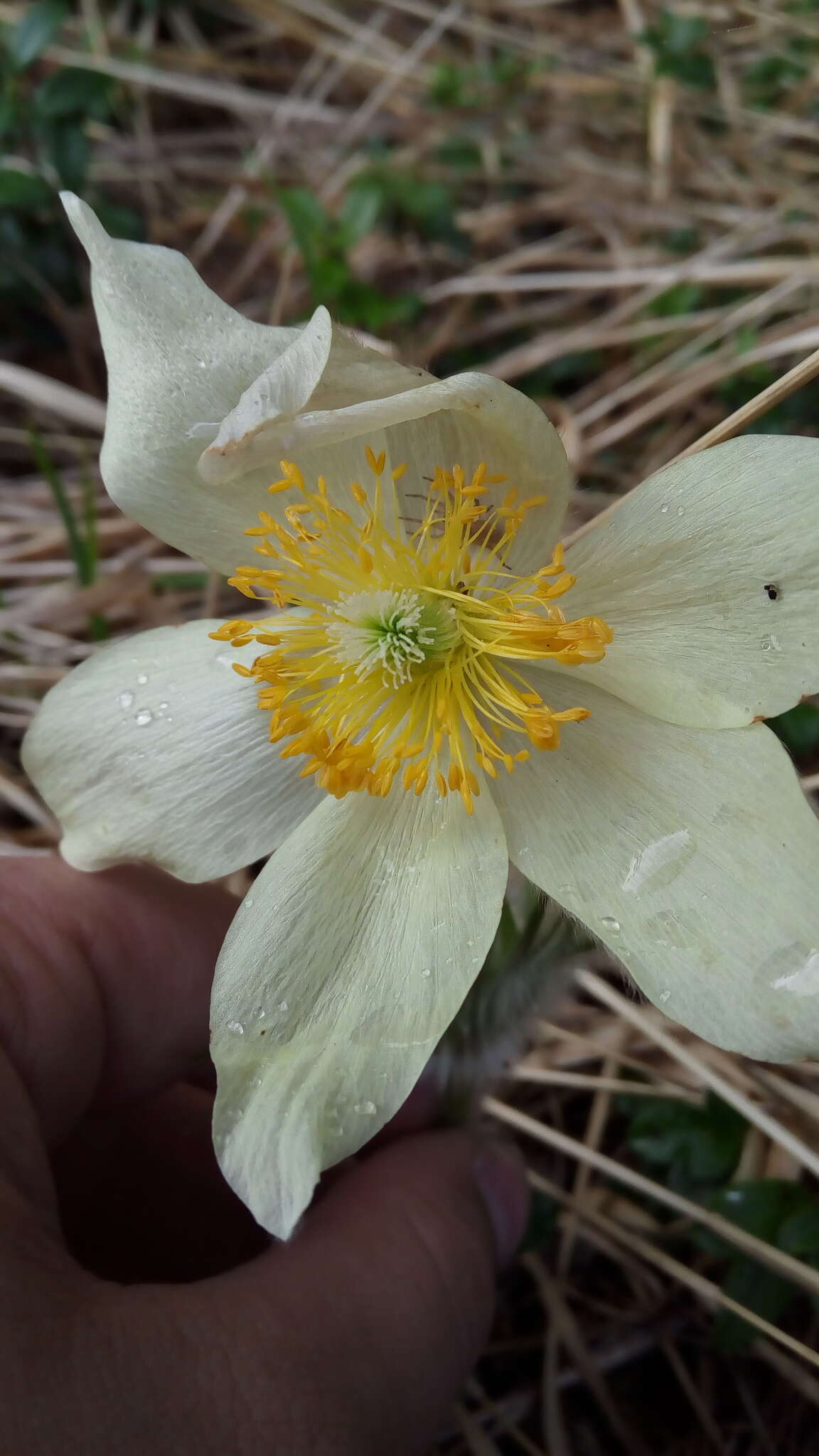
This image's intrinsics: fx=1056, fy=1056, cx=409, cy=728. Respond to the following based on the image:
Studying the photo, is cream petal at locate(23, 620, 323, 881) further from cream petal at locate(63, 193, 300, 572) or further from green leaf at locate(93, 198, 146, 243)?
green leaf at locate(93, 198, 146, 243)

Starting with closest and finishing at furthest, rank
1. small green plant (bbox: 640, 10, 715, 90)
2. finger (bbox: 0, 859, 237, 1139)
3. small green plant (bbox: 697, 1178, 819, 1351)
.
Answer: finger (bbox: 0, 859, 237, 1139) < small green plant (bbox: 697, 1178, 819, 1351) < small green plant (bbox: 640, 10, 715, 90)

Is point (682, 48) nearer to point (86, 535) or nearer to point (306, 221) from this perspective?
point (306, 221)

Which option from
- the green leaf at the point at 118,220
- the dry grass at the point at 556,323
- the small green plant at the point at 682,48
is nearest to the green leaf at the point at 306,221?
the dry grass at the point at 556,323

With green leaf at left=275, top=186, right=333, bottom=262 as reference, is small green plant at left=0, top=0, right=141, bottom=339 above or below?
below

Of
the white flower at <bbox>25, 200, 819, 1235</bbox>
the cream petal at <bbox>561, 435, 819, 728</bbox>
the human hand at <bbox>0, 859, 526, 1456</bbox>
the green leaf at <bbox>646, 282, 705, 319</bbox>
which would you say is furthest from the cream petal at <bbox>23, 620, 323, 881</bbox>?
the green leaf at <bbox>646, 282, 705, 319</bbox>

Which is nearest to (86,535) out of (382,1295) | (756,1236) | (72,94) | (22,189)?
(22,189)

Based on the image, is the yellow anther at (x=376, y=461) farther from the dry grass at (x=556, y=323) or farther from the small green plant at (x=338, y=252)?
the small green plant at (x=338, y=252)
